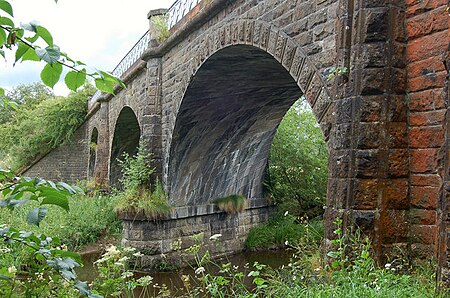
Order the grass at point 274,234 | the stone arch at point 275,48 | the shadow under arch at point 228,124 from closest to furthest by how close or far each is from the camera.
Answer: the stone arch at point 275,48
the shadow under arch at point 228,124
the grass at point 274,234

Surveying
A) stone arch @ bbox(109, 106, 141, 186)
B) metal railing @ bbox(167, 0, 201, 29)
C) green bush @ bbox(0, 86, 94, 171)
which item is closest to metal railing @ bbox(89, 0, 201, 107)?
metal railing @ bbox(167, 0, 201, 29)

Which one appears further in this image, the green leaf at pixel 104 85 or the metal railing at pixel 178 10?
the metal railing at pixel 178 10

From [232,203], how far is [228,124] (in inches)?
81.5

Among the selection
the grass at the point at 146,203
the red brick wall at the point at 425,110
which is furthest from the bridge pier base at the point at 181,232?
the red brick wall at the point at 425,110

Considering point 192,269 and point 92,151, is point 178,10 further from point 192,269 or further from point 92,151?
point 92,151

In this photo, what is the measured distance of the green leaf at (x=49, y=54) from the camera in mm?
1155

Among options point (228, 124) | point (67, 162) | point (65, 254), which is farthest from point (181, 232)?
point (67, 162)

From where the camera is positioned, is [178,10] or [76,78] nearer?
[76,78]

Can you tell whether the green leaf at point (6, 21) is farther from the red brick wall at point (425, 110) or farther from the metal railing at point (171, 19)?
the metal railing at point (171, 19)

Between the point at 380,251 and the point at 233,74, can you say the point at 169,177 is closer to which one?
the point at 233,74

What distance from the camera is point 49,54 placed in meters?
1.17

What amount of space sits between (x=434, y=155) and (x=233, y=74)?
5194 mm

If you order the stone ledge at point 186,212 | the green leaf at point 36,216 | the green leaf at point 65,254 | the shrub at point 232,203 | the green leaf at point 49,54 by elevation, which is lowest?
the stone ledge at point 186,212

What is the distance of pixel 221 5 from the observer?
6418mm
